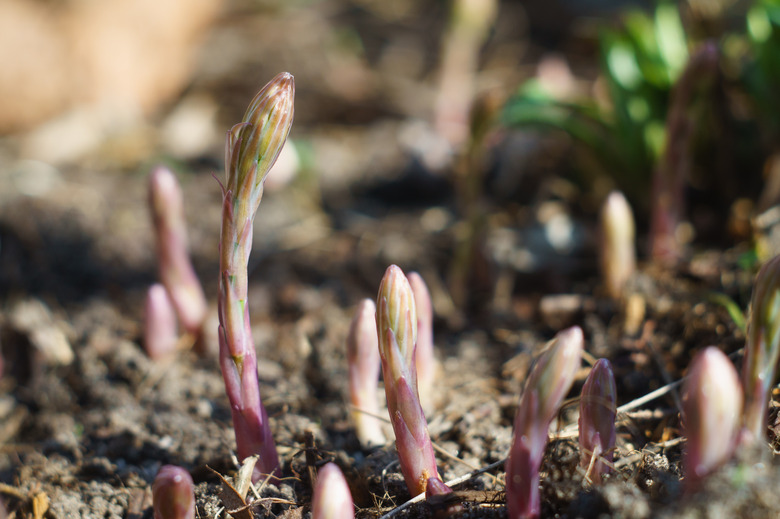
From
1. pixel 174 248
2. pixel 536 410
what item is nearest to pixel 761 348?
pixel 536 410

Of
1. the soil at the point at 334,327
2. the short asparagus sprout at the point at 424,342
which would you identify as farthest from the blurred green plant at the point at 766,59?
the short asparagus sprout at the point at 424,342

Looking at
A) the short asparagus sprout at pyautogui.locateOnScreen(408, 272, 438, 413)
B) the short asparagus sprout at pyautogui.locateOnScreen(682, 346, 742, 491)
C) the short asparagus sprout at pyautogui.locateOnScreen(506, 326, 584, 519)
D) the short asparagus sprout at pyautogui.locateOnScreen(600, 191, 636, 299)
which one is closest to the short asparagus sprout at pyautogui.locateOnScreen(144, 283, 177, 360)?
the short asparagus sprout at pyautogui.locateOnScreen(408, 272, 438, 413)

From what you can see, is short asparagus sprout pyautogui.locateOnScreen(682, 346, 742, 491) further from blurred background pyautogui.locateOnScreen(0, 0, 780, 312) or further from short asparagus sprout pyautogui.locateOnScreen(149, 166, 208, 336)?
short asparagus sprout pyautogui.locateOnScreen(149, 166, 208, 336)

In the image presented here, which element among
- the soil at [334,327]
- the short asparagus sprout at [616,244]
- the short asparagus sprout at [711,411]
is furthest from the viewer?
the short asparagus sprout at [616,244]

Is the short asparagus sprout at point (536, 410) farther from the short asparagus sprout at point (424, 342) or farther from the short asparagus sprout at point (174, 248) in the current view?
the short asparagus sprout at point (174, 248)

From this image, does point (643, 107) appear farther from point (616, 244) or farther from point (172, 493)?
point (172, 493)

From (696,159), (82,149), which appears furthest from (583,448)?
(82,149)
